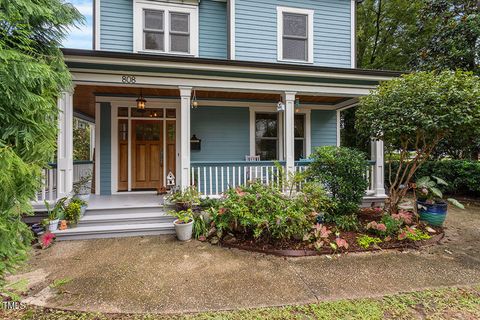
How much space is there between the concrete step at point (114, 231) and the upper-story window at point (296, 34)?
19.3ft

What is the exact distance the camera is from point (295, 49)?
289 inches

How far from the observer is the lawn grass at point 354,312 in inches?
92.1

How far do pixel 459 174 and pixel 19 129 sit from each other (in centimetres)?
1134

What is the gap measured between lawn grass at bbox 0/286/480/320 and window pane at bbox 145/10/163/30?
22.7ft

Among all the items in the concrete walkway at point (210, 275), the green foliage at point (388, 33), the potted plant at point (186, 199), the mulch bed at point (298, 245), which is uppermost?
the green foliage at point (388, 33)

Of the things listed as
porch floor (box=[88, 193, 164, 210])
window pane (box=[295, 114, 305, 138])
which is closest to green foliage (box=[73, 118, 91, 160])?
porch floor (box=[88, 193, 164, 210])

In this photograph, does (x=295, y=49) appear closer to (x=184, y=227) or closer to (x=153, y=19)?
(x=153, y=19)

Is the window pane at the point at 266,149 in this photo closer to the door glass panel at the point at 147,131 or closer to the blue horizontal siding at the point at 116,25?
the door glass panel at the point at 147,131

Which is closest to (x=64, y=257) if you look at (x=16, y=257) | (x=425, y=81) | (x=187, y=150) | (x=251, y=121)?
(x=16, y=257)

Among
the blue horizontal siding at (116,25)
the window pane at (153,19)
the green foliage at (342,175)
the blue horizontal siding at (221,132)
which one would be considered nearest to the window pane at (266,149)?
the blue horizontal siding at (221,132)

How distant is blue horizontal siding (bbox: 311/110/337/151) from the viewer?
25.4ft

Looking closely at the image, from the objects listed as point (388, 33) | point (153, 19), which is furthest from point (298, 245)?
point (388, 33)

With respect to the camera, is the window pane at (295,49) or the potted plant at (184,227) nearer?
the potted plant at (184,227)

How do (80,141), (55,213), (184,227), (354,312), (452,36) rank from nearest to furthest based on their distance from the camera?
(354,312), (184,227), (55,213), (452,36), (80,141)
